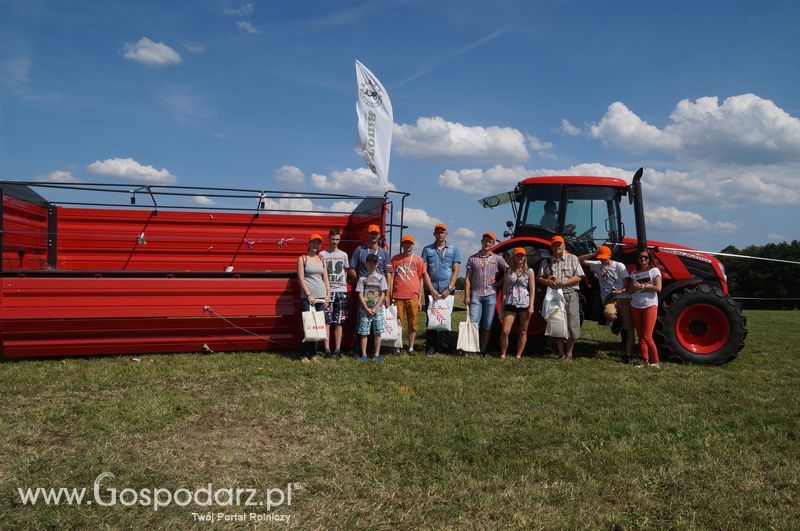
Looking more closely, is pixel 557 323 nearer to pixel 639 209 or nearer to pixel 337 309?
pixel 639 209

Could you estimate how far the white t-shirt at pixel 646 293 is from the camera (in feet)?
24.8

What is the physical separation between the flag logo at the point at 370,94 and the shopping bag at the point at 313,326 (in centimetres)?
347

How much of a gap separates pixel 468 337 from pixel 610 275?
2096 millimetres

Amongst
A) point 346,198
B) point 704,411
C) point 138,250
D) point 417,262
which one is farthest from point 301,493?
point 138,250

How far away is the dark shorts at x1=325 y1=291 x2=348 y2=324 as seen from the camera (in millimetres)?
7832

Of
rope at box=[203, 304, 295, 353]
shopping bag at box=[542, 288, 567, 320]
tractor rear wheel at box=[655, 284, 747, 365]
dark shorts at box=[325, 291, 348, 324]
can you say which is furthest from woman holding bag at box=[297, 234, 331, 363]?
tractor rear wheel at box=[655, 284, 747, 365]

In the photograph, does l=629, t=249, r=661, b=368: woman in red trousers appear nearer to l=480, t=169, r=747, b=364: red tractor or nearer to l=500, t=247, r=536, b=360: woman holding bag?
l=480, t=169, r=747, b=364: red tractor

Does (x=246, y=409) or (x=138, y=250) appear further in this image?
(x=138, y=250)

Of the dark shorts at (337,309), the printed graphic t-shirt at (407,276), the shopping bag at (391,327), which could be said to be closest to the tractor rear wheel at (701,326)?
the printed graphic t-shirt at (407,276)

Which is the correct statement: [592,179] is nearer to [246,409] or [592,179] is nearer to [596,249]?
[596,249]

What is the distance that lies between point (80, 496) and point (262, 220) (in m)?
6.30

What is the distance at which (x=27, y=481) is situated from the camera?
3.54m

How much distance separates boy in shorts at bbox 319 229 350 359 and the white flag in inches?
61.7

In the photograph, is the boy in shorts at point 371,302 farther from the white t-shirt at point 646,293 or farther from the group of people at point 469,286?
the white t-shirt at point 646,293
